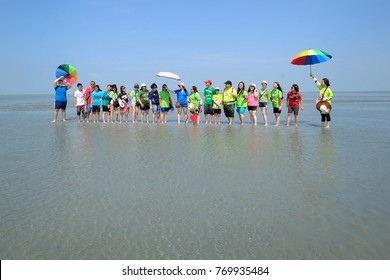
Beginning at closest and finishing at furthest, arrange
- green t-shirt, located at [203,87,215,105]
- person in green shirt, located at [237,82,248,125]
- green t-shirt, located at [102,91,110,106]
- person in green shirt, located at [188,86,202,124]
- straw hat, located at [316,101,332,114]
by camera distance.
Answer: straw hat, located at [316,101,332,114], person in green shirt, located at [237,82,248,125], green t-shirt, located at [203,87,215,105], person in green shirt, located at [188,86,202,124], green t-shirt, located at [102,91,110,106]

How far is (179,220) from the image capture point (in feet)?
13.1

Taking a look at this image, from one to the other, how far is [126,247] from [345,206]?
2.77 metres

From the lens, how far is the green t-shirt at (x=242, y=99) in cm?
1384

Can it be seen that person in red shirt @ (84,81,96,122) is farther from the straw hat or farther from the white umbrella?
the straw hat

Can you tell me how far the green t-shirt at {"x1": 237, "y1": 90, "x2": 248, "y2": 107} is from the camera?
13844mm

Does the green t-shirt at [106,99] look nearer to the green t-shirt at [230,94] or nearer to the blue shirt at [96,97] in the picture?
the blue shirt at [96,97]

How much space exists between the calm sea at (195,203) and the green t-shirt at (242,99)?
5.64 metres

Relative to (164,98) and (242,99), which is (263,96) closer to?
(242,99)

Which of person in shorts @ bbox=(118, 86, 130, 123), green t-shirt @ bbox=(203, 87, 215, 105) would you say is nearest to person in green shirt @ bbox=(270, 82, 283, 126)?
green t-shirt @ bbox=(203, 87, 215, 105)

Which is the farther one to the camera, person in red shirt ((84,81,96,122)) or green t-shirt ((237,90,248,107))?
person in red shirt ((84,81,96,122))

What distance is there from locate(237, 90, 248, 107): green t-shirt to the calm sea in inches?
222

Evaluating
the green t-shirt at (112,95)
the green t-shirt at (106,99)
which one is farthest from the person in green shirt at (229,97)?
the green t-shirt at (106,99)

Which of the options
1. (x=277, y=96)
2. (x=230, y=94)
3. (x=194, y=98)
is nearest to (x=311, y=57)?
(x=277, y=96)
